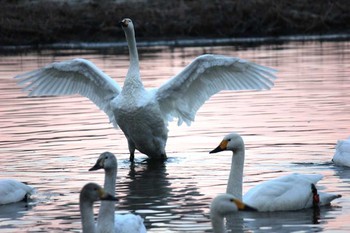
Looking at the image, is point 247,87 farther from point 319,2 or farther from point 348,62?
point 319,2

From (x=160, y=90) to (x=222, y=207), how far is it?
7.23 metres

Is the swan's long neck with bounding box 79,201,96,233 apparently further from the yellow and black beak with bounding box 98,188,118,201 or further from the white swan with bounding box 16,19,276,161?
the white swan with bounding box 16,19,276,161

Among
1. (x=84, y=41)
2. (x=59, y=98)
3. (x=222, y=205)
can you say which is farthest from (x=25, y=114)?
(x=84, y=41)

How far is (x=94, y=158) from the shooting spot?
14508mm

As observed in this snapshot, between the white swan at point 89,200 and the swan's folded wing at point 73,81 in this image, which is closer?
the white swan at point 89,200

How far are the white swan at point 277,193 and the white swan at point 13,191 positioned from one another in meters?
2.25

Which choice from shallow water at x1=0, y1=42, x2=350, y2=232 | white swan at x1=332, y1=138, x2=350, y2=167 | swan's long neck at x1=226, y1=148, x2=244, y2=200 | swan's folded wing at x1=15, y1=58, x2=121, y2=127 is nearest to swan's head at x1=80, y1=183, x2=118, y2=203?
shallow water at x1=0, y1=42, x2=350, y2=232

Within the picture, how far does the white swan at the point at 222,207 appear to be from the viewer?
7.75m

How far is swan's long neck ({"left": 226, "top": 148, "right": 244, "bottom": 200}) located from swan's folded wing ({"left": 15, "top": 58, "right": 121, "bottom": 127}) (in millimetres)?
4530

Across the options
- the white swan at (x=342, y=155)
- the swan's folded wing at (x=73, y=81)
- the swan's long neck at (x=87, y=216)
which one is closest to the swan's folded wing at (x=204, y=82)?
the swan's folded wing at (x=73, y=81)

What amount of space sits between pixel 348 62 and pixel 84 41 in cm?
1114

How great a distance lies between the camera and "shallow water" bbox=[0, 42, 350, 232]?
35.5 ft

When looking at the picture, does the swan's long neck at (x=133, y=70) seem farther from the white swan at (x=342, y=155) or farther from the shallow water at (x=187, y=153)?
the white swan at (x=342, y=155)

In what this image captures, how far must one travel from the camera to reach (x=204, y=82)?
1504 cm
